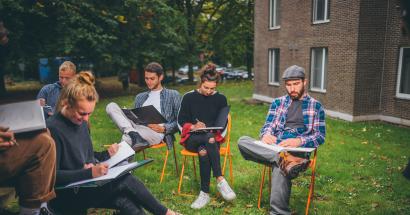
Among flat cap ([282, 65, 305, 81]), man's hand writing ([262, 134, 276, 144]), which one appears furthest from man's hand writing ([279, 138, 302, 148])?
flat cap ([282, 65, 305, 81])

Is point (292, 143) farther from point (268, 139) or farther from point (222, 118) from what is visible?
point (222, 118)

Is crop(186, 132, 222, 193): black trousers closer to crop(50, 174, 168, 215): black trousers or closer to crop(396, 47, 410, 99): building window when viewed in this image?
crop(50, 174, 168, 215): black trousers

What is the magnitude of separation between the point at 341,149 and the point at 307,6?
813cm

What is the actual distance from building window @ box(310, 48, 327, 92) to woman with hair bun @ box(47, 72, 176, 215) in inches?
450

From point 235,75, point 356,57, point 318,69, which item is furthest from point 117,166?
point 235,75

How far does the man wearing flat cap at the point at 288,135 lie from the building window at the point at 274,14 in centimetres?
1255

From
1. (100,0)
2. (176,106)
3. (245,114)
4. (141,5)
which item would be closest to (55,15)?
(100,0)

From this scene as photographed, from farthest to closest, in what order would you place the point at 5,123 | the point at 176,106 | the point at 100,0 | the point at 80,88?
the point at 100,0 < the point at 176,106 < the point at 80,88 < the point at 5,123

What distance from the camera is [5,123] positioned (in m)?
2.60

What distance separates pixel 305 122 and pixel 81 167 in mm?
2806

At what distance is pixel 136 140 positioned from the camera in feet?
16.1

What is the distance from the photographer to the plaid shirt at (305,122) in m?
4.30

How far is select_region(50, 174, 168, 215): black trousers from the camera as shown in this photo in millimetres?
3020

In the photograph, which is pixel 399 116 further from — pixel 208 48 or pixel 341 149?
pixel 208 48
